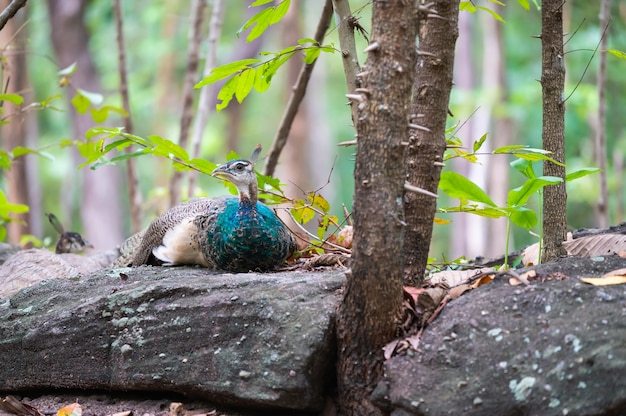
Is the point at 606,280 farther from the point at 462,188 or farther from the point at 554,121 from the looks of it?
the point at 554,121

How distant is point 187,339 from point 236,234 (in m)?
0.84

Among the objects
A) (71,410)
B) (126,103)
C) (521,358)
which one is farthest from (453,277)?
(126,103)

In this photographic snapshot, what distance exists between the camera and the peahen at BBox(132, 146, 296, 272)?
370 cm

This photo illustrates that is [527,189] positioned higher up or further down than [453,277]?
higher up

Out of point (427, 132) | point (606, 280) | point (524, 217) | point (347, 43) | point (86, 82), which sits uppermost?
point (86, 82)

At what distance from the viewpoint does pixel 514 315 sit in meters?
2.45

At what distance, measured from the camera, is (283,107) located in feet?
51.1

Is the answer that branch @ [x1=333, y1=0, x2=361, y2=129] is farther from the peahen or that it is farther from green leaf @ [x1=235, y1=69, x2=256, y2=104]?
the peahen

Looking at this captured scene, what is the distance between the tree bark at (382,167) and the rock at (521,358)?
0.62ft

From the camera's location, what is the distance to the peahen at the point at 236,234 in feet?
12.1

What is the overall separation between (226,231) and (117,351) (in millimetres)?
902

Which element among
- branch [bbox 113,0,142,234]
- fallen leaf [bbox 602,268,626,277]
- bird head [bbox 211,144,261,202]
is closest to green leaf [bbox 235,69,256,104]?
bird head [bbox 211,144,261,202]

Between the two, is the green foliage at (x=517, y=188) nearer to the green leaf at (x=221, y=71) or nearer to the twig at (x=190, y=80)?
the green leaf at (x=221, y=71)

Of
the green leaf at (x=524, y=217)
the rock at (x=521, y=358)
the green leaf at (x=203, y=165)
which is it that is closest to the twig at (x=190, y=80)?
the green leaf at (x=203, y=165)
